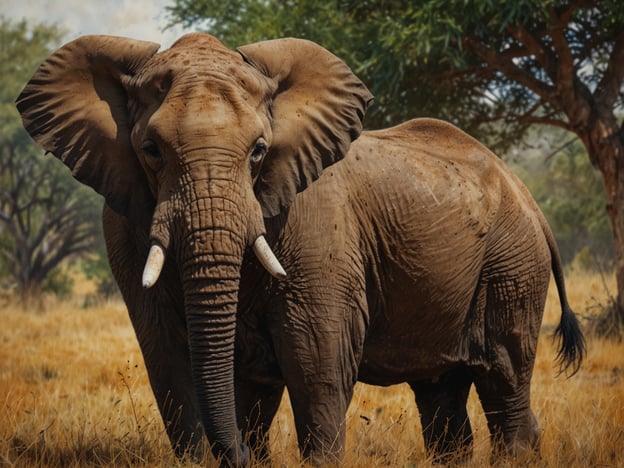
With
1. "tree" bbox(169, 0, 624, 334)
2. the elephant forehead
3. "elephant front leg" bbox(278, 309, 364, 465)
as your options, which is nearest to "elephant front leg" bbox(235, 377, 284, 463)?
"elephant front leg" bbox(278, 309, 364, 465)

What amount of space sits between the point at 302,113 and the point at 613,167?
7.12 meters

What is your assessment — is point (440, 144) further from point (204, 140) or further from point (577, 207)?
point (577, 207)

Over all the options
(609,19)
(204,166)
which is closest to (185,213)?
(204,166)

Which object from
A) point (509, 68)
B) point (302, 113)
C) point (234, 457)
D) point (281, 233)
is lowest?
point (234, 457)

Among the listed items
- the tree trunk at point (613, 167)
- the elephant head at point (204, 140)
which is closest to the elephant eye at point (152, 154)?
the elephant head at point (204, 140)

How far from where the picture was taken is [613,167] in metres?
10.8

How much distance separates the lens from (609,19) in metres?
10.7

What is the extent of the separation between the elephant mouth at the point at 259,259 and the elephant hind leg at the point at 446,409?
2266 millimetres

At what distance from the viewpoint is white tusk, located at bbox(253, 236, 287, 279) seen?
3.99 m

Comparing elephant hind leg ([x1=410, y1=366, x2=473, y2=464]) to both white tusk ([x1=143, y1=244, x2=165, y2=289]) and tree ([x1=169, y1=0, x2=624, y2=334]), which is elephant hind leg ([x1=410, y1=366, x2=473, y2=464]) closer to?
white tusk ([x1=143, y1=244, x2=165, y2=289])

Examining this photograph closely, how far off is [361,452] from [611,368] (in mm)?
5123

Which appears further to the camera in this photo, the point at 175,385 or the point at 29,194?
the point at 29,194

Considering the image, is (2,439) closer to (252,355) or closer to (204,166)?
(252,355)

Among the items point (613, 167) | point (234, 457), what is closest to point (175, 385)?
point (234, 457)
